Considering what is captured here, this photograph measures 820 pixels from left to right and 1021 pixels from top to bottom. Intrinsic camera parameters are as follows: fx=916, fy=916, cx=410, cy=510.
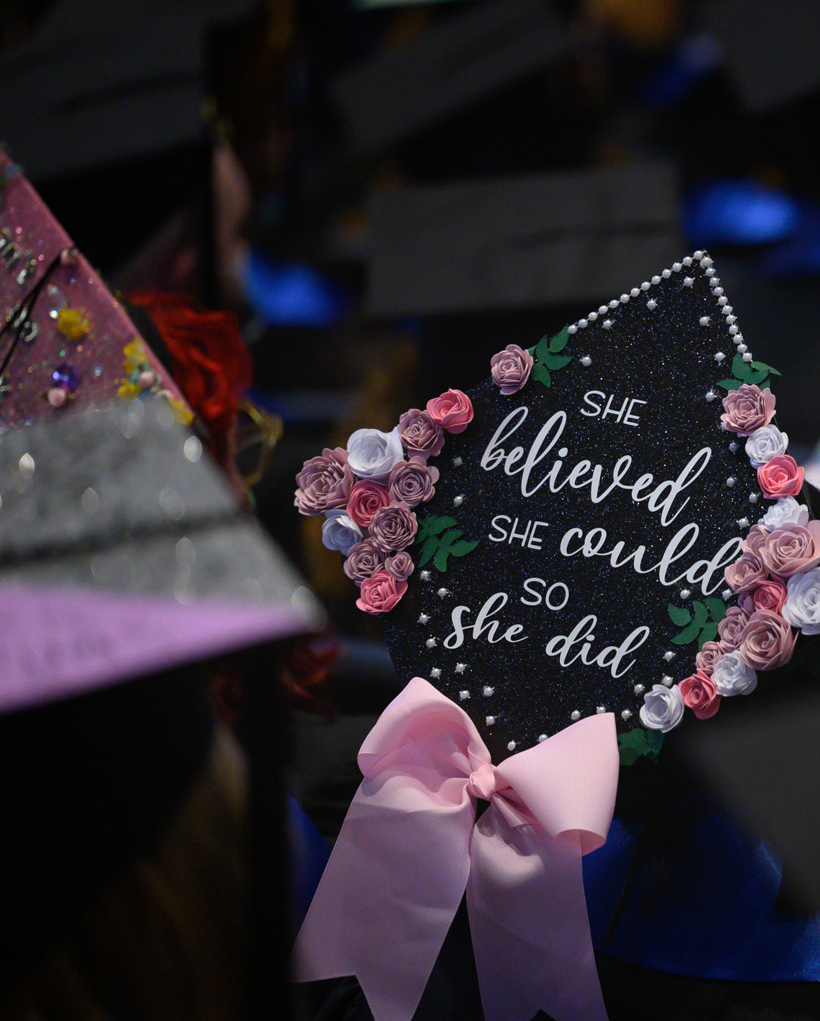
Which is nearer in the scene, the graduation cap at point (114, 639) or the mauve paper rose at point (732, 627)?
the mauve paper rose at point (732, 627)

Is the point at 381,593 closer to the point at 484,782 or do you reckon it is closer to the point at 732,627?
the point at 484,782

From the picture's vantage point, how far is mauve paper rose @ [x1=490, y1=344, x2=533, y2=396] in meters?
0.75

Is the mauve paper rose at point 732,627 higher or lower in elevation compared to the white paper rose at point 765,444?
lower

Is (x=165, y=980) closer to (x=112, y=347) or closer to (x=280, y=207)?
(x=112, y=347)

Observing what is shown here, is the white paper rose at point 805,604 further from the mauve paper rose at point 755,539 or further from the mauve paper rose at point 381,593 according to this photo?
the mauve paper rose at point 381,593

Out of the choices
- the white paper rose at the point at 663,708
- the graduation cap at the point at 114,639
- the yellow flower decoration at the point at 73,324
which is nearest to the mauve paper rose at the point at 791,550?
the white paper rose at the point at 663,708

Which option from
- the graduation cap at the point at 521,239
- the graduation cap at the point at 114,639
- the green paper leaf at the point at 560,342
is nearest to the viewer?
the green paper leaf at the point at 560,342

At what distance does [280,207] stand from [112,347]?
1.46 ft

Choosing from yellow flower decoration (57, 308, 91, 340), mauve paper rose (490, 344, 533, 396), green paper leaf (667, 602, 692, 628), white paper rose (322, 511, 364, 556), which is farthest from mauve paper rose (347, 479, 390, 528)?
yellow flower decoration (57, 308, 91, 340)

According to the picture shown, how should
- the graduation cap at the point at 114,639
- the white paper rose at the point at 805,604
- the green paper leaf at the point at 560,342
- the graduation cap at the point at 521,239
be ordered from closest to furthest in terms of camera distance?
the white paper rose at the point at 805,604, the green paper leaf at the point at 560,342, the graduation cap at the point at 114,639, the graduation cap at the point at 521,239

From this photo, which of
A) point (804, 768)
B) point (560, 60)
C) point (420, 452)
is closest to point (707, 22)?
point (560, 60)

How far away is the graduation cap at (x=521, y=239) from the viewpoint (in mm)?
1152

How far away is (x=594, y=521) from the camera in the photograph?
75 cm

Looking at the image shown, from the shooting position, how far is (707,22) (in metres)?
1.22
